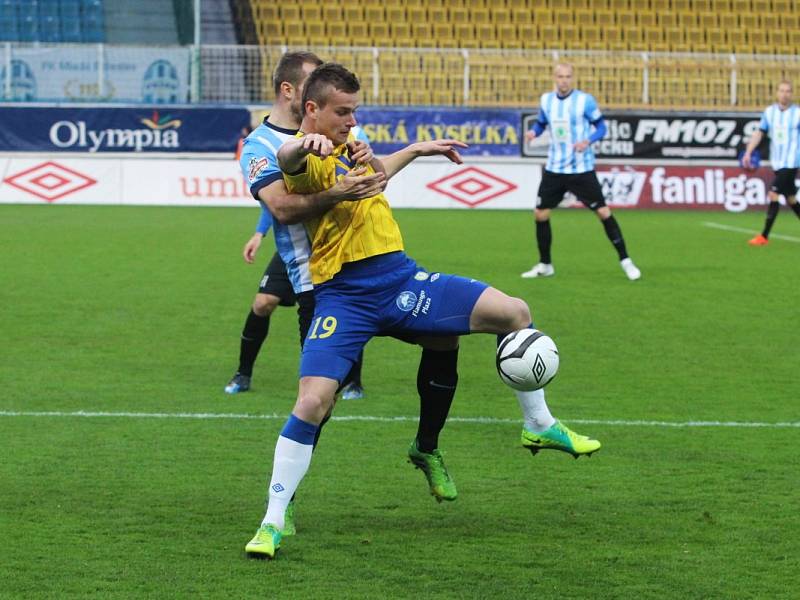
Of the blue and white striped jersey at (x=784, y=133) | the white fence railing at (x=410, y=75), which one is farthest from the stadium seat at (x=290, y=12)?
the blue and white striped jersey at (x=784, y=133)

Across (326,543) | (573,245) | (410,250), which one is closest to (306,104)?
(326,543)

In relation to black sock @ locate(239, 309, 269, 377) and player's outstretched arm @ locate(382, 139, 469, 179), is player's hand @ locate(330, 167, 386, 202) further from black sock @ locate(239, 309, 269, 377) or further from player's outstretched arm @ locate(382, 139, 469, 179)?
black sock @ locate(239, 309, 269, 377)

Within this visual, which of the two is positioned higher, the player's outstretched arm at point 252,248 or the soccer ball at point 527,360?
the player's outstretched arm at point 252,248

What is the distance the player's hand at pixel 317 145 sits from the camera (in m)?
4.49

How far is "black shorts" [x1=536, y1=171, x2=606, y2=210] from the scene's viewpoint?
14.0 metres

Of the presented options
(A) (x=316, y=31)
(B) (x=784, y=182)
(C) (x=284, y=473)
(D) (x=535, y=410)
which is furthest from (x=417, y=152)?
(A) (x=316, y=31)

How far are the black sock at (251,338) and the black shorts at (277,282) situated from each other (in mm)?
223

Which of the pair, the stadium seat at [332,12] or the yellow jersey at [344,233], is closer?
the yellow jersey at [344,233]

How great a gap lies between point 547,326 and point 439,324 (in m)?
5.74

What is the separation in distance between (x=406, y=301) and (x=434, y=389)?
514 millimetres

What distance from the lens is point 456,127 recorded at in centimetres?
2559

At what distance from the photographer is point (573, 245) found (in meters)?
17.8

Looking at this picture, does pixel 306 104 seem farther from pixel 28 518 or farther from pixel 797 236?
pixel 797 236

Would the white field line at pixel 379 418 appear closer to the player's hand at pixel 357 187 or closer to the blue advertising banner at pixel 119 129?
the player's hand at pixel 357 187
